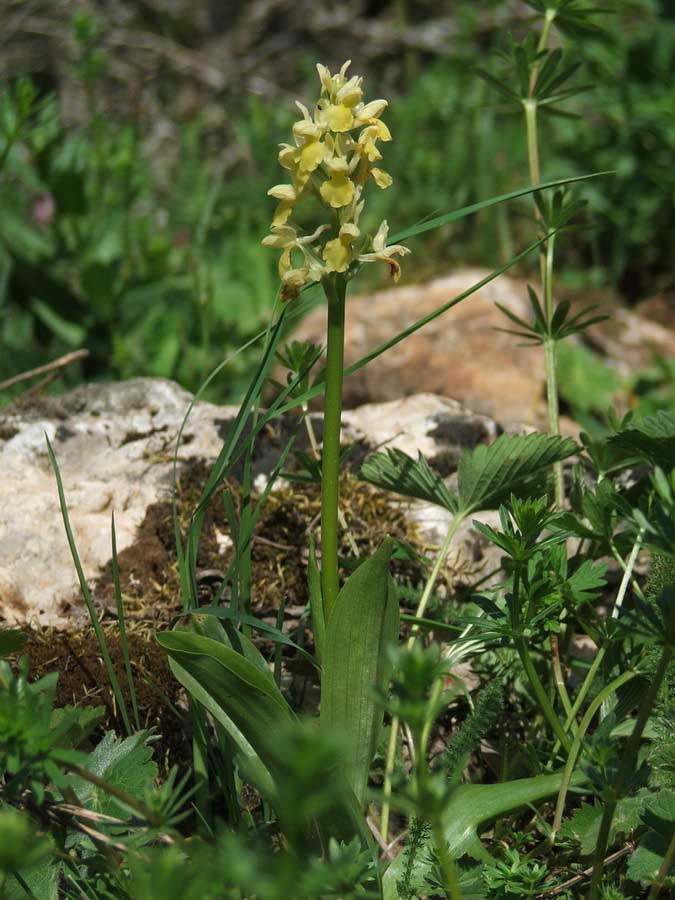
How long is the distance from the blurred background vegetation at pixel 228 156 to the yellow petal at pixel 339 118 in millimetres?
1281

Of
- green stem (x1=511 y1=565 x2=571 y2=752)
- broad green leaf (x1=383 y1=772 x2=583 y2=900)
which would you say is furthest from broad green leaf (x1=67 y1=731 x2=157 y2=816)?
green stem (x1=511 y1=565 x2=571 y2=752)

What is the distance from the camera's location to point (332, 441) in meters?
1.52

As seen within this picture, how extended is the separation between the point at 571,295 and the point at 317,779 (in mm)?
3873

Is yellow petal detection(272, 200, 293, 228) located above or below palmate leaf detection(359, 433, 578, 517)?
above

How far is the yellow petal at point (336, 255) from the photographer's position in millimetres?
1454

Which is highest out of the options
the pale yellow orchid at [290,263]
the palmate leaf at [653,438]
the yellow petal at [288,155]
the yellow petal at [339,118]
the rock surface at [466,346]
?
the yellow petal at [339,118]

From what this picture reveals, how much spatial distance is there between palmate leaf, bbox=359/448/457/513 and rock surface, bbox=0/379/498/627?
0.41m

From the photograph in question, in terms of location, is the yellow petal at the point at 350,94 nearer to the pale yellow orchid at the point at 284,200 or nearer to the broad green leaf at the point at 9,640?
the pale yellow orchid at the point at 284,200

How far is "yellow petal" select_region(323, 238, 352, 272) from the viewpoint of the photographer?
1454 mm

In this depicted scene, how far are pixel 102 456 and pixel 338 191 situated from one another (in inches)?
48.6

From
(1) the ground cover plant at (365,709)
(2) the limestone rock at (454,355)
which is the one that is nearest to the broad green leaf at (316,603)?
(1) the ground cover plant at (365,709)

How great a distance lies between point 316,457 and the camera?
226cm

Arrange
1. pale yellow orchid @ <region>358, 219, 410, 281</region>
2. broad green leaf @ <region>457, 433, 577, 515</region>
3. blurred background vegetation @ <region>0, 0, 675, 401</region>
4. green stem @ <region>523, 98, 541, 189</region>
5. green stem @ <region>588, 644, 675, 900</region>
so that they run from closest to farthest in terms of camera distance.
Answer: green stem @ <region>588, 644, 675, 900</region> < pale yellow orchid @ <region>358, 219, 410, 281</region> < broad green leaf @ <region>457, 433, 577, 515</region> < green stem @ <region>523, 98, 541, 189</region> < blurred background vegetation @ <region>0, 0, 675, 401</region>

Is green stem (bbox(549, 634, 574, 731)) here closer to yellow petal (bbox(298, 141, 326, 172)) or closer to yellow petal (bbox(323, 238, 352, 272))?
yellow petal (bbox(323, 238, 352, 272))
